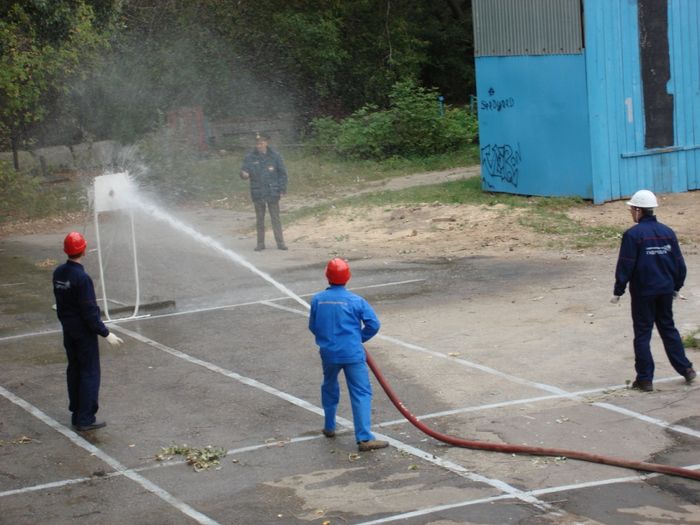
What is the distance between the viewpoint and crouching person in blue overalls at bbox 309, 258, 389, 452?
8328mm

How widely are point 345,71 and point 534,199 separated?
19015 millimetres

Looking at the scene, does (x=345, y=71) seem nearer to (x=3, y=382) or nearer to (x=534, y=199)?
(x=534, y=199)

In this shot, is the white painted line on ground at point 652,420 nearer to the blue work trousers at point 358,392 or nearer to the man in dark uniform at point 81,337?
the blue work trousers at point 358,392

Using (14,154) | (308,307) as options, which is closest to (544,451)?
(308,307)

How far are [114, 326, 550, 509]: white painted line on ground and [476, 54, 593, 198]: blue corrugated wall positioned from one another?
34.0ft

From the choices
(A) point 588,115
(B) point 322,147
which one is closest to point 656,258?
(A) point 588,115

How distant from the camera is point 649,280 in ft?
30.8

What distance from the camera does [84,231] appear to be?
22.6 metres

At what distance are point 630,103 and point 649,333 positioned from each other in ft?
38.7

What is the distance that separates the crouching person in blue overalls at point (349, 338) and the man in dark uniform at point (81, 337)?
7.11ft

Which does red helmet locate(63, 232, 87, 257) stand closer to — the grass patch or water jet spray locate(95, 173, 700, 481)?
water jet spray locate(95, 173, 700, 481)

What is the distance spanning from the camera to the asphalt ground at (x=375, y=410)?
7246 millimetres

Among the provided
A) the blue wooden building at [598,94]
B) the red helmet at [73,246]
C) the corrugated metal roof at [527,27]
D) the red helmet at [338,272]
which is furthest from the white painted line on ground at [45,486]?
the corrugated metal roof at [527,27]

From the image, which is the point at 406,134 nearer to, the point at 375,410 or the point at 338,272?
the point at 375,410
